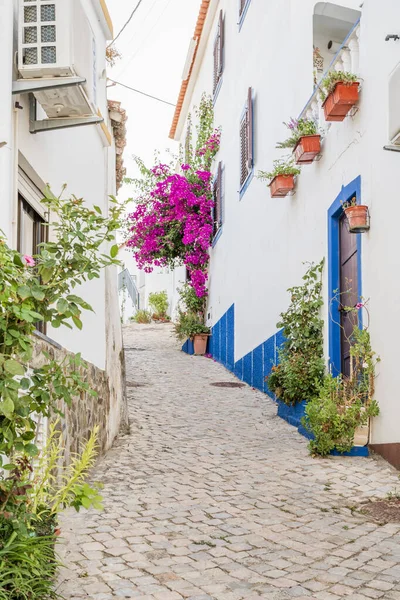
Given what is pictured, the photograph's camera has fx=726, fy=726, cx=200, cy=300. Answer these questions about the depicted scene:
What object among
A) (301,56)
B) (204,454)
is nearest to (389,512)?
(204,454)

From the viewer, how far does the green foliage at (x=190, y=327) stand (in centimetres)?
1625

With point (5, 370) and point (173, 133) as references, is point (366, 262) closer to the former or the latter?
point (5, 370)

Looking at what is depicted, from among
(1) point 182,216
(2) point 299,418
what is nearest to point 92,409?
(2) point 299,418

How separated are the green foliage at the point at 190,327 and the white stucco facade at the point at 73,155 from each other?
607 centimetres

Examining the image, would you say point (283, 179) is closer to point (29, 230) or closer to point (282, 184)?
point (282, 184)

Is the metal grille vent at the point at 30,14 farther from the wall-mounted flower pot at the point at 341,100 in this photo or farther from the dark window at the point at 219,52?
the dark window at the point at 219,52

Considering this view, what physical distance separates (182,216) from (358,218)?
10.0 metres

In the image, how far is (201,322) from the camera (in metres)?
17.0

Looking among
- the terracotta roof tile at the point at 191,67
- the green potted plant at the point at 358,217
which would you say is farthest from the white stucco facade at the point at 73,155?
the terracotta roof tile at the point at 191,67

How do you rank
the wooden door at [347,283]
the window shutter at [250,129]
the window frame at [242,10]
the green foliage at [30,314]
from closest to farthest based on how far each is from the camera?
1. the green foliage at [30,314]
2. the wooden door at [347,283]
3. the window shutter at [250,129]
4. the window frame at [242,10]

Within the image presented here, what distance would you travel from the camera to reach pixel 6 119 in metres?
4.60

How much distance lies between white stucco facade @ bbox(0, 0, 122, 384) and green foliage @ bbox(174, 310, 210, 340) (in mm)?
6072

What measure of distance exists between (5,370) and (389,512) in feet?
10.9

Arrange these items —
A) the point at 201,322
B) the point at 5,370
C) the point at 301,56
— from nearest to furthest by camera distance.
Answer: the point at 5,370 → the point at 301,56 → the point at 201,322
